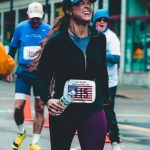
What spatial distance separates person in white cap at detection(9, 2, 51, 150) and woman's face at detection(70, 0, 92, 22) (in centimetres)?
337

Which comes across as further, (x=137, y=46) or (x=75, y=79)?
(x=137, y=46)

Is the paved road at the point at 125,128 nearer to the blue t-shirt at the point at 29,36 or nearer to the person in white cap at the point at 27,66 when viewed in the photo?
the person in white cap at the point at 27,66

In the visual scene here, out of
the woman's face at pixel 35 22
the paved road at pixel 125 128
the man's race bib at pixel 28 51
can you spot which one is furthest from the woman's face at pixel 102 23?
the paved road at pixel 125 128

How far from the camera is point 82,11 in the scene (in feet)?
17.6

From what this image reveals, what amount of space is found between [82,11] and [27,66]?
3.71 meters

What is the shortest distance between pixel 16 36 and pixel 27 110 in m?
4.17

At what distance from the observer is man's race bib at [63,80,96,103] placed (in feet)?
17.5

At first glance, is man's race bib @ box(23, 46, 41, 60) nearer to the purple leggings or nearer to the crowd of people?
the crowd of people

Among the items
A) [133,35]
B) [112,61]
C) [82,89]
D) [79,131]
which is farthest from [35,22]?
[133,35]

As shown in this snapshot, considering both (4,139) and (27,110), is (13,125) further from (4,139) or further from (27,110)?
(4,139)

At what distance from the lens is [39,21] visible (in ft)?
29.7

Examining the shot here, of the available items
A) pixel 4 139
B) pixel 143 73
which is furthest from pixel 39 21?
pixel 143 73

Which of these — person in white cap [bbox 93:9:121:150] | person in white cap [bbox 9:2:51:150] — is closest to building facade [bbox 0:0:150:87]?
person in white cap [bbox 93:9:121:150]

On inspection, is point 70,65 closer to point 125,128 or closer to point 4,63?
point 4,63
